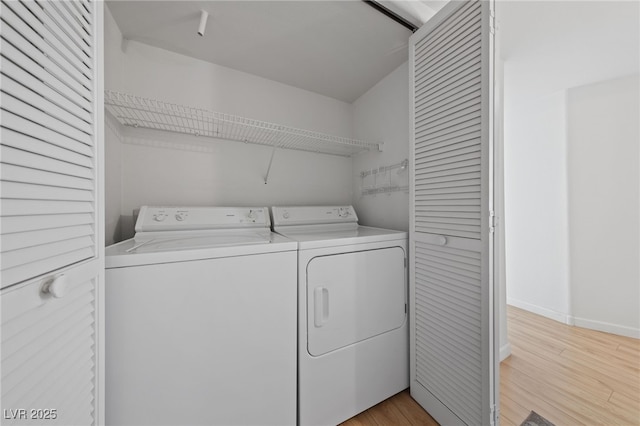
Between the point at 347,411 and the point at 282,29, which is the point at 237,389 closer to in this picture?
the point at 347,411

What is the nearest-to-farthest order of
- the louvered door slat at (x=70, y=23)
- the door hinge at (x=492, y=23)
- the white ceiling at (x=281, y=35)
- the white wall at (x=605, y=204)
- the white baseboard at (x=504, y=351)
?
1. the louvered door slat at (x=70, y=23)
2. the door hinge at (x=492, y=23)
3. the white ceiling at (x=281, y=35)
4. the white baseboard at (x=504, y=351)
5. the white wall at (x=605, y=204)

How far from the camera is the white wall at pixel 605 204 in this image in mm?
2318

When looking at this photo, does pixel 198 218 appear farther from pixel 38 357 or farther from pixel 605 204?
pixel 605 204

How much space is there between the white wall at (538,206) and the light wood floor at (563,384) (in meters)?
0.56

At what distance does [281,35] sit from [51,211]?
171 cm

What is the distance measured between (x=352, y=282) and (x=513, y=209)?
123 inches

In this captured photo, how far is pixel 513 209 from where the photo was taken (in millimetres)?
3186

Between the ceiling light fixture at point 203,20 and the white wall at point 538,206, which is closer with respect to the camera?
the ceiling light fixture at point 203,20

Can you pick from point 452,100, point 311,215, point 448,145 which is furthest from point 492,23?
point 311,215

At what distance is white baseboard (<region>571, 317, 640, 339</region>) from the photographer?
233 centimetres

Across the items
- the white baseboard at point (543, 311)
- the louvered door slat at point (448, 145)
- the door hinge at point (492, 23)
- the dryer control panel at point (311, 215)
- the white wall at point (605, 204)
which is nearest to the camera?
the door hinge at point (492, 23)

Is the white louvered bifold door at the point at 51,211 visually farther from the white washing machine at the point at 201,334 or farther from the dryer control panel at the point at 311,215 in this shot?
the dryer control panel at the point at 311,215

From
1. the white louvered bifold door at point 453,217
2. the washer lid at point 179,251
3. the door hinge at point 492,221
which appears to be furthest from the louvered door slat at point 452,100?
the washer lid at point 179,251

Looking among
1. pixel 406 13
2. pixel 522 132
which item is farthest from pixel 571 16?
pixel 522 132
